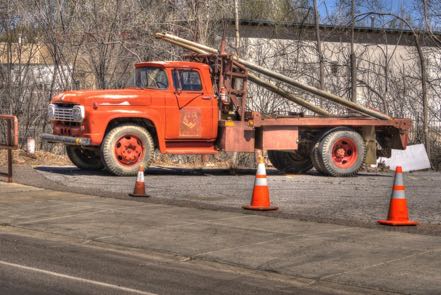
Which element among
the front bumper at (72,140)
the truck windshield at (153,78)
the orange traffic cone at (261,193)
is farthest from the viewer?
the truck windshield at (153,78)

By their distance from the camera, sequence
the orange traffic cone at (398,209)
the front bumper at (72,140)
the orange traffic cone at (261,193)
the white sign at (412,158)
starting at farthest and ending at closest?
the white sign at (412,158) → the front bumper at (72,140) → the orange traffic cone at (261,193) → the orange traffic cone at (398,209)

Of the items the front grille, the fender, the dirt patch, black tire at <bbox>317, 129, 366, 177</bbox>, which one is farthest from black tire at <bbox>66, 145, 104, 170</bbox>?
black tire at <bbox>317, 129, 366, 177</bbox>

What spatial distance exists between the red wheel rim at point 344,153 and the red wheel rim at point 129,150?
14.0ft

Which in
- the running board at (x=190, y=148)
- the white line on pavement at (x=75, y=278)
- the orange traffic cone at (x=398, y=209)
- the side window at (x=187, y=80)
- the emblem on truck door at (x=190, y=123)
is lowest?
the white line on pavement at (x=75, y=278)

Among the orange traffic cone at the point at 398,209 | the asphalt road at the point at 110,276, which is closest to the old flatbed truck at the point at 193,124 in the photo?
the orange traffic cone at the point at 398,209

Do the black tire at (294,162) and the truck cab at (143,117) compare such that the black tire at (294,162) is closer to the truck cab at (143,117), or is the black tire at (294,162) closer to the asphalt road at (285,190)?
the asphalt road at (285,190)

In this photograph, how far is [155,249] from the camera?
33.4 feet

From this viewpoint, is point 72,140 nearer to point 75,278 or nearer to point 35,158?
point 35,158

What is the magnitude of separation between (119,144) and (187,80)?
A: 1.98 m

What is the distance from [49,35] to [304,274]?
16570 millimetres

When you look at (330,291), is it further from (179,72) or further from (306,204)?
(179,72)

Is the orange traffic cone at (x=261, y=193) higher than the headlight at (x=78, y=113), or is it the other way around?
the headlight at (x=78, y=113)

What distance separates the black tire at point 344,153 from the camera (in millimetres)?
18734

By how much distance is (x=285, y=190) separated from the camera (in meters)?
16.0
